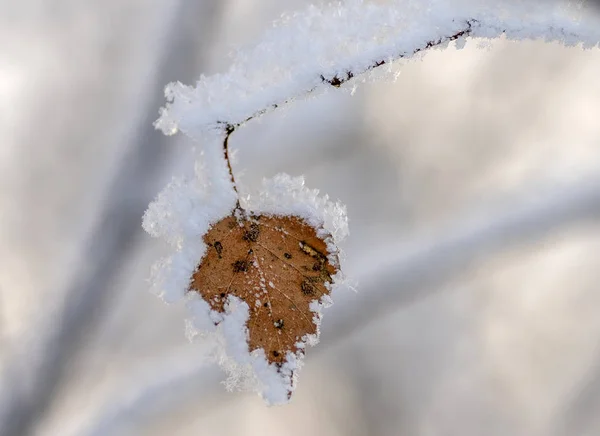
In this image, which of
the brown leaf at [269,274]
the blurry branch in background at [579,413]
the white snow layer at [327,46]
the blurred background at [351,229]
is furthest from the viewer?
the blurry branch in background at [579,413]

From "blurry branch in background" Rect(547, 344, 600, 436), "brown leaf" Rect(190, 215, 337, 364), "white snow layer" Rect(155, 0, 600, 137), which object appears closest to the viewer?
"white snow layer" Rect(155, 0, 600, 137)

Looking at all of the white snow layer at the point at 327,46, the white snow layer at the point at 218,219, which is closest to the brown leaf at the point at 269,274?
the white snow layer at the point at 218,219

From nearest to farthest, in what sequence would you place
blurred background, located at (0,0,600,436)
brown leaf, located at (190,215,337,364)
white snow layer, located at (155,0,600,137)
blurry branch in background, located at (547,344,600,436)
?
white snow layer, located at (155,0,600,137) → brown leaf, located at (190,215,337,364) → blurred background, located at (0,0,600,436) → blurry branch in background, located at (547,344,600,436)

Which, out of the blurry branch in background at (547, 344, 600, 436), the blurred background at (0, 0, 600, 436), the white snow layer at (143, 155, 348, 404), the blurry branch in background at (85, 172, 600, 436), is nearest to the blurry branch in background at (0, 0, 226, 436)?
the blurred background at (0, 0, 600, 436)

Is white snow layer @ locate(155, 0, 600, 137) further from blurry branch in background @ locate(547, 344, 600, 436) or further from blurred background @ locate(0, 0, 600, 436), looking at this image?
blurry branch in background @ locate(547, 344, 600, 436)

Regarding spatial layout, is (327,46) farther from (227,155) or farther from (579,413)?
(579,413)

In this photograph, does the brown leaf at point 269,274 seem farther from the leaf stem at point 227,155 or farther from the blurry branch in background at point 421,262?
the blurry branch in background at point 421,262

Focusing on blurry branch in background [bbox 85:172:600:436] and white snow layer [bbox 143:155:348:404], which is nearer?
white snow layer [bbox 143:155:348:404]
